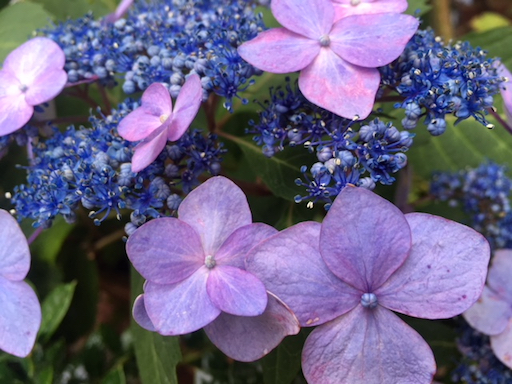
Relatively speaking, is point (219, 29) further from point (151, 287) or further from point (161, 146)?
point (151, 287)

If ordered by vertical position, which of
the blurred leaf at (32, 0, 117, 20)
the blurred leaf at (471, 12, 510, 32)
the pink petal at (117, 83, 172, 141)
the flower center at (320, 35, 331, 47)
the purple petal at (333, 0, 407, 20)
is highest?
the purple petal at (333, 0, 407, 20)

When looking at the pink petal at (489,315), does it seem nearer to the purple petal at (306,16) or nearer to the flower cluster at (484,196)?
the flower cluster at (484,196)

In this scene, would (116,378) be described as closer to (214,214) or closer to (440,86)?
(214,214)

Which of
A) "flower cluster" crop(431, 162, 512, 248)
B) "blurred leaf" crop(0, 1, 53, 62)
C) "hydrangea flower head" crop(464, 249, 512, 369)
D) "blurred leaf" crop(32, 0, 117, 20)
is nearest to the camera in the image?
"hydrangea flower head" crop(464, 249, 512, 369)

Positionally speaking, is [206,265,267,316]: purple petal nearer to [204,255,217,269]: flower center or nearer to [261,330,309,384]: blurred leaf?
[204,255,217,269]: flower center

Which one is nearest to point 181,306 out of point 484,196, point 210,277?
point 210,277

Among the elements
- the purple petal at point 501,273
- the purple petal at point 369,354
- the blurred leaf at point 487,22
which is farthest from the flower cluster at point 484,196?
the blurred leaf at point 487,22

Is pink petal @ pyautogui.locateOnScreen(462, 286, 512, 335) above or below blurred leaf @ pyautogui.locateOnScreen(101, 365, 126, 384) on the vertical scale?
above

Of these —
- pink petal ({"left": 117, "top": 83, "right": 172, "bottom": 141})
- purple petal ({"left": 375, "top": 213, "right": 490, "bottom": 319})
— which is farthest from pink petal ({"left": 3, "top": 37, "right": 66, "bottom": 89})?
purple petal ({"left": 375, "top": 213, "right": 490, "bottom": 319})
